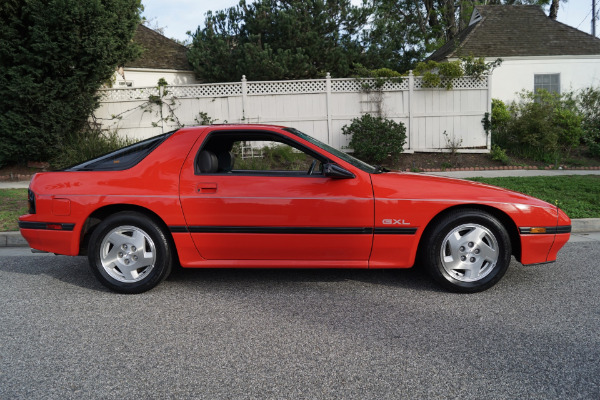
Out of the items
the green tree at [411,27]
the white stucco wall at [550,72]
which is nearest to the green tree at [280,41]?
the green tree at [411,27]

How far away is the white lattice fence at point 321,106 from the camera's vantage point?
44.4 ft

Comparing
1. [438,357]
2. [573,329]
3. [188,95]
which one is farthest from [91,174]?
[188,95]

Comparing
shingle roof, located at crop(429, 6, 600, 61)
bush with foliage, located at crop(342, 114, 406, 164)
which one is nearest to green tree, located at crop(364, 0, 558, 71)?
shingle roof, located at crop(429, 6, 600, 61)

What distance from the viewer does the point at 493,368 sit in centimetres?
274

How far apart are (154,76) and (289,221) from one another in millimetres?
19675

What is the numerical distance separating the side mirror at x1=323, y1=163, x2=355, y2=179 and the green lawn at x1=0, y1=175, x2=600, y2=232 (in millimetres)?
4664

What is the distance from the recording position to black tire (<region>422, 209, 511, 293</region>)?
399 cm

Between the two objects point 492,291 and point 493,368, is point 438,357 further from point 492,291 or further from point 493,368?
point 492,291

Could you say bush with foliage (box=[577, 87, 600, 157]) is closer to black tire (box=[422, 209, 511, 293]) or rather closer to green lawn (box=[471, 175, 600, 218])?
green lawn (box=[471, 175, 600, 218])

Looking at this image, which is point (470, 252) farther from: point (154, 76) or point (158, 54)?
point (158, 54)

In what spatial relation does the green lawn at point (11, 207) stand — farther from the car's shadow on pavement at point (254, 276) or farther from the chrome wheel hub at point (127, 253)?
the chrome wheel hub at point (127, 253)

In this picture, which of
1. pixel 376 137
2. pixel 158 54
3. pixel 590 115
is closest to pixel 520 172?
pixel 376 137

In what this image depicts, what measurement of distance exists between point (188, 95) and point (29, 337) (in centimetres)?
1139

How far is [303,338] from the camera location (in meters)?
3.19
